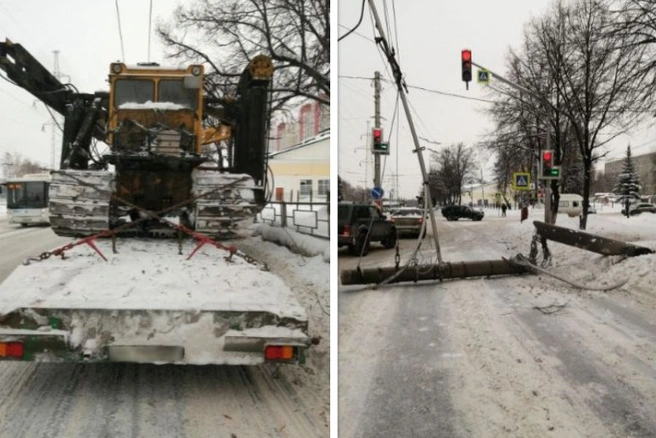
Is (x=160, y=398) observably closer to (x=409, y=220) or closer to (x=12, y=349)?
(x=12, y=349)

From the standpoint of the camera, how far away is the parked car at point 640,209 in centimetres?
151

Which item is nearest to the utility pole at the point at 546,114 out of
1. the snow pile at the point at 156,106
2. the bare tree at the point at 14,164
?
the snow pile at the point at 156,106

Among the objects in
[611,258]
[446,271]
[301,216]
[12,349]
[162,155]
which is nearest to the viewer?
[12,349]

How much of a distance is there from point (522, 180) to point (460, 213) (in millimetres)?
206

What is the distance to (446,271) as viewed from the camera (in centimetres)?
177

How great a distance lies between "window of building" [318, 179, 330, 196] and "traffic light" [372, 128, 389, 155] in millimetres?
173

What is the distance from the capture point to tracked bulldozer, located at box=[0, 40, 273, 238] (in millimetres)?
2080

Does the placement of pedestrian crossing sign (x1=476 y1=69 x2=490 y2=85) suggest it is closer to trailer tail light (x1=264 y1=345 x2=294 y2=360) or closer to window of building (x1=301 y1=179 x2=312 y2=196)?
window of building (x1=301 y1=179 x2=312 y2=196)

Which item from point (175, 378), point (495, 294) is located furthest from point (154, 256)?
point (495, 294)

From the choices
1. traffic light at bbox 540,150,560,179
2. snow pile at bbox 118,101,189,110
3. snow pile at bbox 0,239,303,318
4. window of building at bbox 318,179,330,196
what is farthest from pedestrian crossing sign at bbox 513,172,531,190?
snow pile at bbox 118,101,189,110

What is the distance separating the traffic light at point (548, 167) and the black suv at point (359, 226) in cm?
48

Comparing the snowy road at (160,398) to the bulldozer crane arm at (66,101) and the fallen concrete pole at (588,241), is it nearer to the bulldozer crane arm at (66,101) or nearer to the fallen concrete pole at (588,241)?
the bulldozer crane arm at (66,101)

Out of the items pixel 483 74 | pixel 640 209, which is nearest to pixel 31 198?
pixel 483 74

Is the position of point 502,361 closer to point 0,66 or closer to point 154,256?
point 154,256
